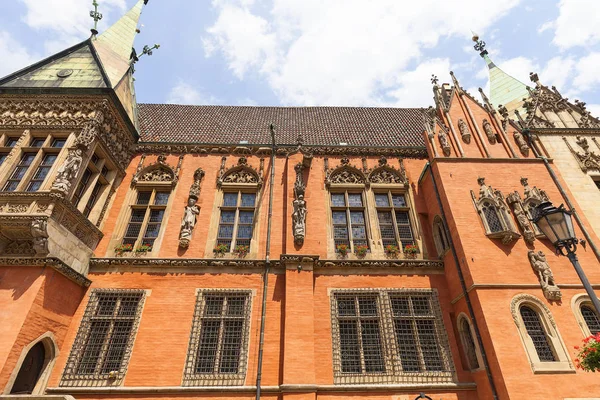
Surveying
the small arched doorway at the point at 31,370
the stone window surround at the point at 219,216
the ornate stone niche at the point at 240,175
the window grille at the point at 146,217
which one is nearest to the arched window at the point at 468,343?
the stone window surround at the point at 219,216

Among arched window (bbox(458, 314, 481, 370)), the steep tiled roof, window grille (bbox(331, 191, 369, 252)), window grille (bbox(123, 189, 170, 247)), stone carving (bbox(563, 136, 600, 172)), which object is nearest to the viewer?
arched window (bbox(458, 314, 481, 370))

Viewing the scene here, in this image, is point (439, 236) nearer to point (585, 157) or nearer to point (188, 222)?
point (585, 157)

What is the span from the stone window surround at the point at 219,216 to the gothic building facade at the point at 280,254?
0.06m

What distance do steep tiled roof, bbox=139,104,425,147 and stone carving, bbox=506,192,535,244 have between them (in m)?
5.06

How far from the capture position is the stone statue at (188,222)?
1169 cm

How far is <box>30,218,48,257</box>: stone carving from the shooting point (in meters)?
9.02

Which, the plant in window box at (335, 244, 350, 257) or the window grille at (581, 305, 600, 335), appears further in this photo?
the plant in window box at (335, 244, 350, 257)

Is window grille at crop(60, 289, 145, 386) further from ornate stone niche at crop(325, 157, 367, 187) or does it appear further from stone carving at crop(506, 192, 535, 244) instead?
stone carving at crop(506, 192, 535, 244)

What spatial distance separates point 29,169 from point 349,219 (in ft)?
36.9

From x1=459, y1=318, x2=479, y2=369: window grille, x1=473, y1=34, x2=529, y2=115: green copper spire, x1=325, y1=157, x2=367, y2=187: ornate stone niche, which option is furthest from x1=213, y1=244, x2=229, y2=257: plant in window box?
x1=473, y1=34, x2=529, y2=115: green copper spire

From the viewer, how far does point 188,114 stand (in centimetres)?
1880

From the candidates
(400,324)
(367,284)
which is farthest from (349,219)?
(400,324)

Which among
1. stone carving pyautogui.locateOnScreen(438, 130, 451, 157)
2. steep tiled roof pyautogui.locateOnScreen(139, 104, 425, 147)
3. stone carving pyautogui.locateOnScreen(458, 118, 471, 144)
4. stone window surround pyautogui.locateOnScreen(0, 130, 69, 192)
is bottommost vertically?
stone window surround pyautogui.locateOnScreen(0, 130, 69, 192)

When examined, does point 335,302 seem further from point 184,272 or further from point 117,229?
point 117,229
